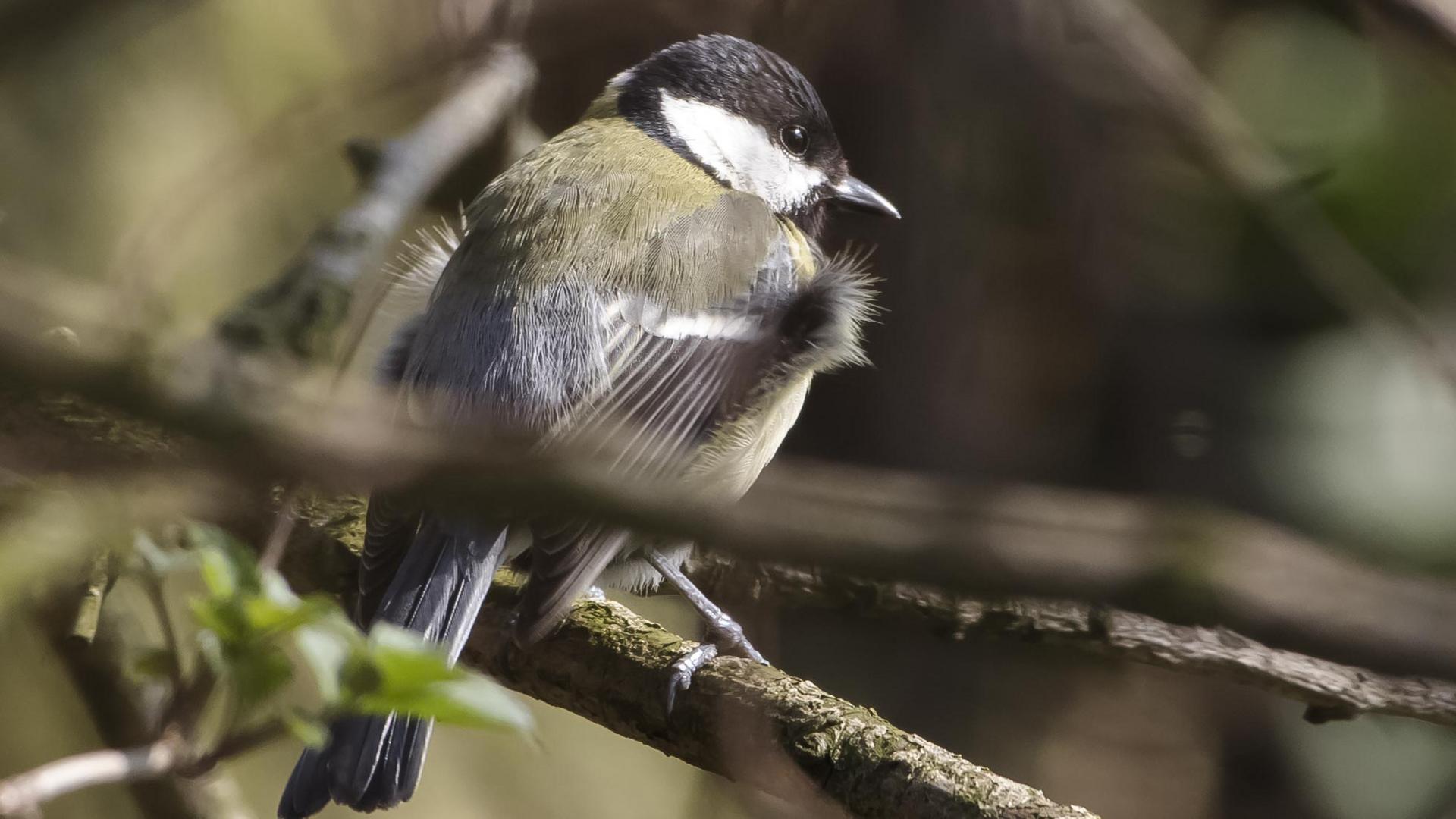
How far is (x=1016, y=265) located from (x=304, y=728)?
8.15 ft

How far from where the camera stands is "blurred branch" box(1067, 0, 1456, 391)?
2.65 metres

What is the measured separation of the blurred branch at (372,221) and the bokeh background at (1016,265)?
0.16m

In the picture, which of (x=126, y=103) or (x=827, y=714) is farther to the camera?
(x=126, y=103)

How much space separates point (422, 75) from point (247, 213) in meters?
0.64

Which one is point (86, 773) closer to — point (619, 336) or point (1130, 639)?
point (619, 336)

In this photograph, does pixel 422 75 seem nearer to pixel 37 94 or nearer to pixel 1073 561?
pixel 37 94

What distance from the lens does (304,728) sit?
1042mm

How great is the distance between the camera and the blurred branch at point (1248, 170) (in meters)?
2.65

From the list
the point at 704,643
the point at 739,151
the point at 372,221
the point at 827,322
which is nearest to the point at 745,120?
the point at 739,151

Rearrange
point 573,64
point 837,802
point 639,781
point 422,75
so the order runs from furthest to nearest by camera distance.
A: point 573,64, point 639,781, point 422,75, point 837,802

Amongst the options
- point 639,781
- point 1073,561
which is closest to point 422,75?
point 639,781

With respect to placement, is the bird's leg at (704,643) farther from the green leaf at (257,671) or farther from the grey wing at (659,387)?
the green leaf at (257,671)

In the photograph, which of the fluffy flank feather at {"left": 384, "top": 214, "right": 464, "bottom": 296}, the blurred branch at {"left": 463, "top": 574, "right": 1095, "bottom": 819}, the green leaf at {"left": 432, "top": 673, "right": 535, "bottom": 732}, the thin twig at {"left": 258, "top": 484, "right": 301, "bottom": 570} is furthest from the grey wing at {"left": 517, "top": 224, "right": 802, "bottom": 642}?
the green leaf at {"left": 432, "top": 673, "right": 535, "bottom": 732}

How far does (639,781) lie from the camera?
3191 millimetres
